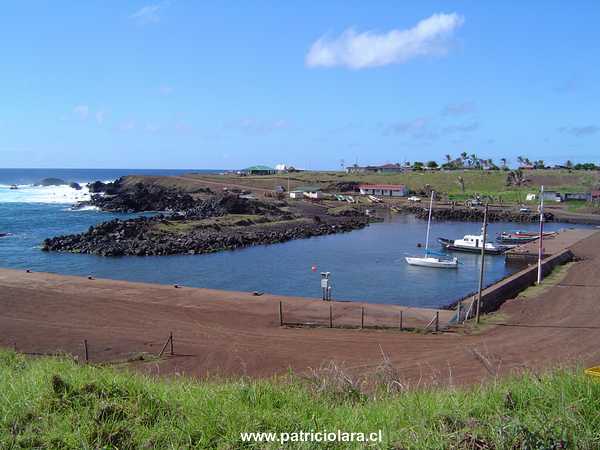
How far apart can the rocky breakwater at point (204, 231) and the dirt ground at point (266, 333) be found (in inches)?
671

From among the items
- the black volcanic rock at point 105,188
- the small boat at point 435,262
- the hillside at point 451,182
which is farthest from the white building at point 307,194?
the small boat at point 435,262

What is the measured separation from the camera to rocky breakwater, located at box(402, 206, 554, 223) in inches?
3059

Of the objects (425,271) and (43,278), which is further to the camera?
(425,271)

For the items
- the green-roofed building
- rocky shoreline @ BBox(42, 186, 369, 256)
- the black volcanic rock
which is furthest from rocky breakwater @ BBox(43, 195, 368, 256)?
the green-roofed building

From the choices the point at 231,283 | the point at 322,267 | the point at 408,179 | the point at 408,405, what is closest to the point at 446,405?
the point at 408,405

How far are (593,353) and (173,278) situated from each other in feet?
84.7

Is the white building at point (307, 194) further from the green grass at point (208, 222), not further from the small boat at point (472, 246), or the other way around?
the small boat at point (472, 246)

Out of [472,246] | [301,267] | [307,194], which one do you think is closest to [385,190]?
[307,194]

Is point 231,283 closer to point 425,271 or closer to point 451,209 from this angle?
point 425,271

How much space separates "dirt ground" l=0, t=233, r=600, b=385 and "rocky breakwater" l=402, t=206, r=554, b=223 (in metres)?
50.5

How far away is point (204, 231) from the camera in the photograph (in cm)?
5497

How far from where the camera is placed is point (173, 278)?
36.6m

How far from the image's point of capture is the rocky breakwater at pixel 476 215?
77688 millimetres

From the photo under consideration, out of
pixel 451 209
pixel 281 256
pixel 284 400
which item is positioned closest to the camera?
pixel 284 400
